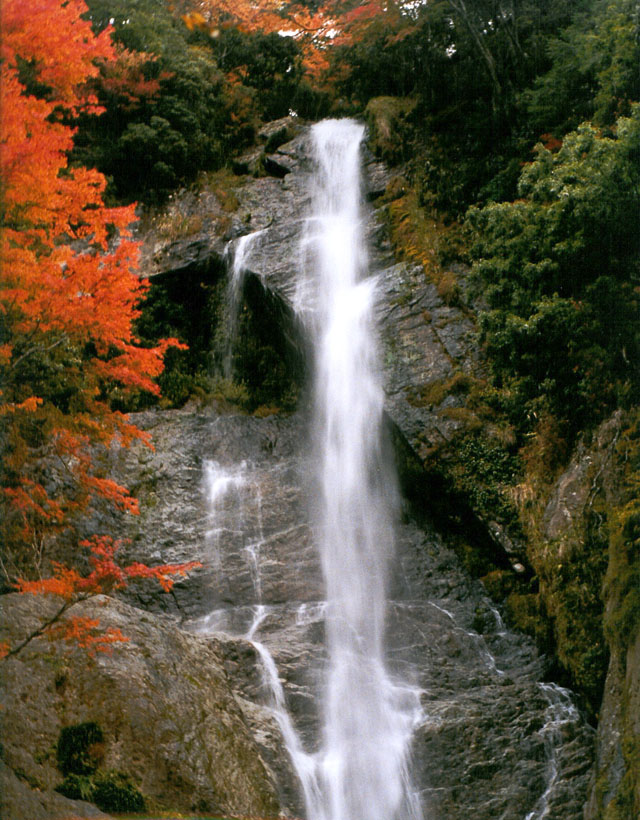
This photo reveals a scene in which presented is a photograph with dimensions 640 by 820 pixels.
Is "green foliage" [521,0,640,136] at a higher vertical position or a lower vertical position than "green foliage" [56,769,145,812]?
higher

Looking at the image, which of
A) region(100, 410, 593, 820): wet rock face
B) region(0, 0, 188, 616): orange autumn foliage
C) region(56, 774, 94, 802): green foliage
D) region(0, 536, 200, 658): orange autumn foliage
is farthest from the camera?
region(100, 410, 593, 820): wet rock face

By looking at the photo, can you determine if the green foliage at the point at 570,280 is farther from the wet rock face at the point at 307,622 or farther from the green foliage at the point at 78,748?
the green foliage at the point at 78,748

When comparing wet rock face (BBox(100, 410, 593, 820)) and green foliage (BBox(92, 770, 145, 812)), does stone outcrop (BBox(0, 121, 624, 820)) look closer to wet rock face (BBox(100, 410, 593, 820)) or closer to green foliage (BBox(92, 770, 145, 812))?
wet rock face (BBox(100, 410, 593, 820))

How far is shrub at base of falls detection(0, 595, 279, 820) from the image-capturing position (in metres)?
5.94

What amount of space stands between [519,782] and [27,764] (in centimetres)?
527

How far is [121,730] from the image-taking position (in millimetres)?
6559

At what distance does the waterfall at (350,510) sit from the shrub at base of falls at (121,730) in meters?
1.22

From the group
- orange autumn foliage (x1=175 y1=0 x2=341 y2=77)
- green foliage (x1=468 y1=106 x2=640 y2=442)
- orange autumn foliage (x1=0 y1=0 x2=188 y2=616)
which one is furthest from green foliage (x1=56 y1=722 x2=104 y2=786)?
orange autumn foliage (x1=175 y1=0 x2=341 y2=77)

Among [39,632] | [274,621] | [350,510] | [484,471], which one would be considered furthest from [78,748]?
[484,471]

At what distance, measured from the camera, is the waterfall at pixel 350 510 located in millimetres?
7902

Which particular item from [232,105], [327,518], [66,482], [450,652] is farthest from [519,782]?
[232,105]

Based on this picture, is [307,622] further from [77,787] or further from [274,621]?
[77,787]

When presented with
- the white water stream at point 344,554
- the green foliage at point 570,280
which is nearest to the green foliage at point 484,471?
the green foliage at point 570,280

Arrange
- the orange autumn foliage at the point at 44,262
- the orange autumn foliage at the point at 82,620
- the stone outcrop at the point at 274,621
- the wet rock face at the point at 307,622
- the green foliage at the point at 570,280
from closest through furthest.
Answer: the orange autumn foliage at the point at 82,620 < the stone outcrop at the point at 274,621 < the orange autumn foliage at the point at 44,262 < the wet rock face at the point at 307,622 < the green foliage at the point at 570,280
